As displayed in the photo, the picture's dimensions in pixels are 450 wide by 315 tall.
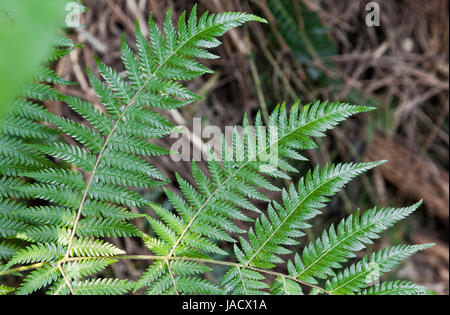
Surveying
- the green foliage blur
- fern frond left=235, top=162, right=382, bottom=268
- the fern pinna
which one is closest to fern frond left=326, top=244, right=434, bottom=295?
the fern pinna

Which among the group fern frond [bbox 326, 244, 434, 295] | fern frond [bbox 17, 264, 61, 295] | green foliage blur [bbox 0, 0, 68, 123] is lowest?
fern frond [bbox 326, 244, 434, 295]

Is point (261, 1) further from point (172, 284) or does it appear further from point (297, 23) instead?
point (172, 284)

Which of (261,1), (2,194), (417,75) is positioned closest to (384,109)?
(417,75)

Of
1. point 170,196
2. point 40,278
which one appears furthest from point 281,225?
point 40,278

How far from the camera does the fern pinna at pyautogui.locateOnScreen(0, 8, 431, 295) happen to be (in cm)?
99

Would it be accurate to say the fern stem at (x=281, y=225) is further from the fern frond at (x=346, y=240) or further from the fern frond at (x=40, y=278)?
the fern frond at (x=40, y=278)

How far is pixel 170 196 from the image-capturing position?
1068 mm

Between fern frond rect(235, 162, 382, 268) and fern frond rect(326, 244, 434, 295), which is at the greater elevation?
fern frond rect(235, 162, 382, 268)

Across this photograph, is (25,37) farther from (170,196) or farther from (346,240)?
(346,240)

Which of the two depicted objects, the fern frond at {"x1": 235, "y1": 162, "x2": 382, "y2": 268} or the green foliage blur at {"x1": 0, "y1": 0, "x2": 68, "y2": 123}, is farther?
the fern frond at {"x1": 235, "y1": 162, "x2": 382, "y2": 268}

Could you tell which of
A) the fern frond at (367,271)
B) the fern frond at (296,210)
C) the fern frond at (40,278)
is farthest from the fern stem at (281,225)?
the fern frond at (40,278)

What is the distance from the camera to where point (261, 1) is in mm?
1987

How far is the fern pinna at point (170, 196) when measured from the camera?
3.26 feet

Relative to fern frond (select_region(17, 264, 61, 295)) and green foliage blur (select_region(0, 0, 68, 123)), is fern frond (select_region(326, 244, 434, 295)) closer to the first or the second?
fern frond (select_region(17, 264, 61, 295))
